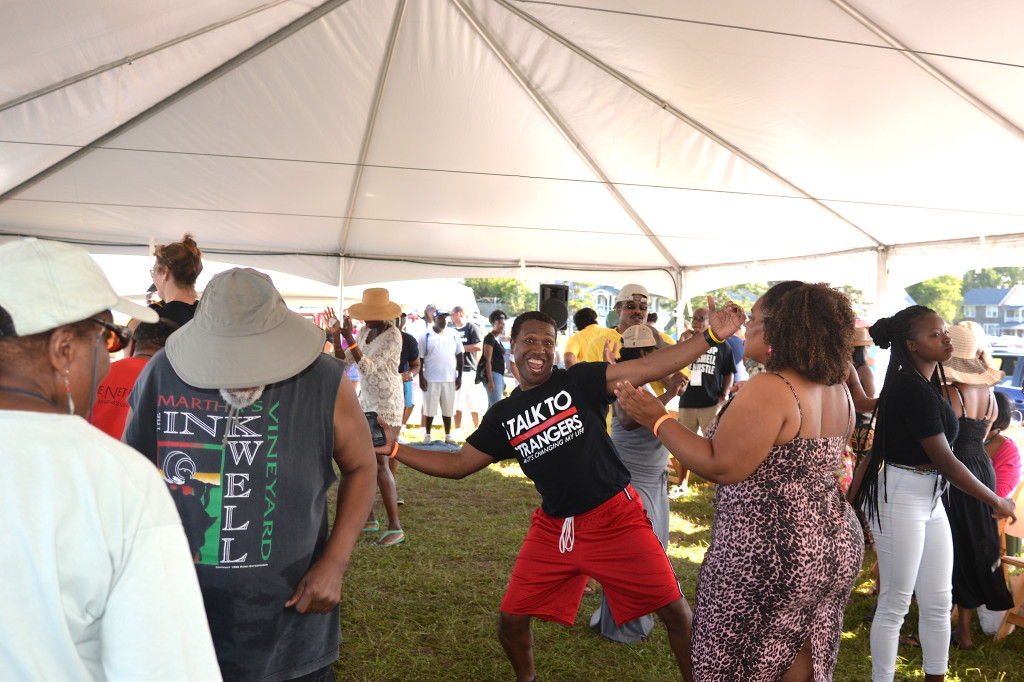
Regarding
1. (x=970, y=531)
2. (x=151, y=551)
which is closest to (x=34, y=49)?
(x=151, y=551)

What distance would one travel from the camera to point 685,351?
2.84 metres

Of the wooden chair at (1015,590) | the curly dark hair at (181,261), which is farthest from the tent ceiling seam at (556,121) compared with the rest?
the wooden chair at (1015,590)

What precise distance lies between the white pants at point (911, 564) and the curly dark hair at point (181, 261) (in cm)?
325

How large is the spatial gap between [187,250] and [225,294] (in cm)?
167

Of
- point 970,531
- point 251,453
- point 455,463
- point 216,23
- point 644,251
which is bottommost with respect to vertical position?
point 970,531

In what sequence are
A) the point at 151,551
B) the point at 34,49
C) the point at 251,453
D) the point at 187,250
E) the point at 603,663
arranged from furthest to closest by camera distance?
the point at 34,49
the point at 603,663
the point at 187,250
the point at 251,453
the point at 151,551

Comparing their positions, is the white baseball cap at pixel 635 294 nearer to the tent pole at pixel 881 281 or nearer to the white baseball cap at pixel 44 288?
the tent pole at pixel 881 281

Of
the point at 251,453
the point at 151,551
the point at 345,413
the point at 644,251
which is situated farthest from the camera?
the point at 644,251

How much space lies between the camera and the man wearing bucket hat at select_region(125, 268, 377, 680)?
75.5 inches

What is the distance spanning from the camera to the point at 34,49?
525cm

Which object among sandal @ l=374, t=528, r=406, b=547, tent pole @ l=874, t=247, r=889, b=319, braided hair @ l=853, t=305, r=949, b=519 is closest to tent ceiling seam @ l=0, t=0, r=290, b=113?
sandal @ l=374, t=528, r=406, b=547

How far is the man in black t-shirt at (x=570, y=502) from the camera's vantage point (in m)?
3.09

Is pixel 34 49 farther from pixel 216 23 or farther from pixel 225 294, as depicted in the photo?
pixel 225 294

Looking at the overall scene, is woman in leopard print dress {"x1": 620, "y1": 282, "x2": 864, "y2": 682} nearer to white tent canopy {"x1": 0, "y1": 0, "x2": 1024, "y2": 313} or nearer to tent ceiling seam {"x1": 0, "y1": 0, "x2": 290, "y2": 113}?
white tent canopy {"x1": 0, "y1": 0, "x2": 1024, "y2": 313}
